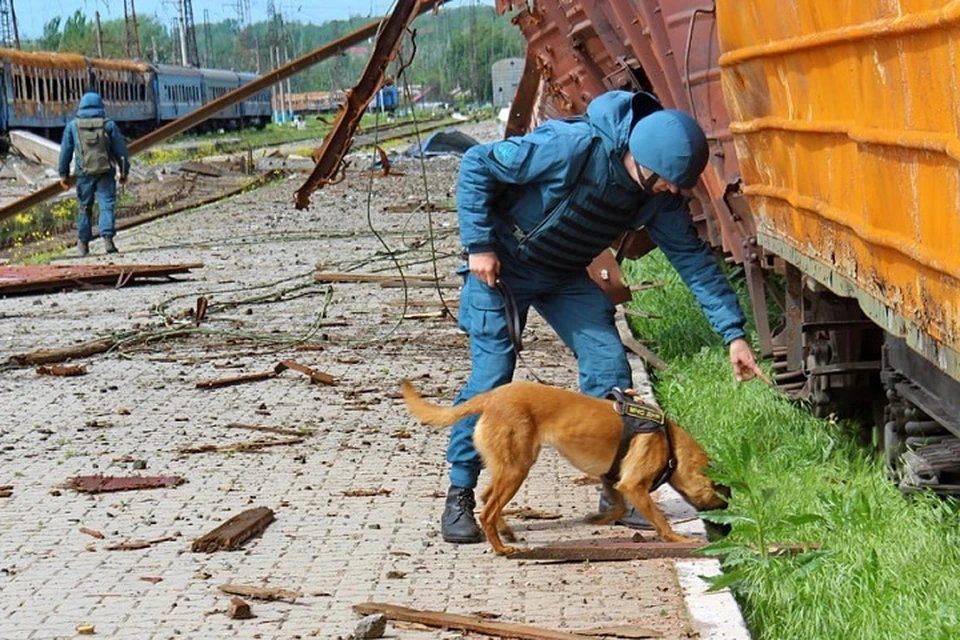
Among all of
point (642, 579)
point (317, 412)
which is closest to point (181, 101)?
point (317, 412)

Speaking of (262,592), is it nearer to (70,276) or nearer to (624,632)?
(624,632)

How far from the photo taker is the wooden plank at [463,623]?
5.10 metres

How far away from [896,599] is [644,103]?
214cm

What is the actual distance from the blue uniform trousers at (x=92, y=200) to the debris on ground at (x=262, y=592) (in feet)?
53.7

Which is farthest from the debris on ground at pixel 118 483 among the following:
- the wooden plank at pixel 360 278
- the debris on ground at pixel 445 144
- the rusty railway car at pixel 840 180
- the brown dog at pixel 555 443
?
the debris on ground at pixel 445 144

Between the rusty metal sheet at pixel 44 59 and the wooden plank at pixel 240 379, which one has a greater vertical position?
the rusty metal sheet at pixel 44 59

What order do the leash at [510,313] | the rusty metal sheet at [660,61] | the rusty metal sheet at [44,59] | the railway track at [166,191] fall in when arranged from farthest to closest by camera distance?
the rusty metal sheet at [44,59], the railway track at [166,191], the rusty metal sheet at [660,61], the leash at [510,313]

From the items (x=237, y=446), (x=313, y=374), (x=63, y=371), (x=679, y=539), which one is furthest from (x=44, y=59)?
(x=679, y=539)

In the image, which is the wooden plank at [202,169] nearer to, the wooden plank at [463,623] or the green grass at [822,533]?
the green grass at [822,533]

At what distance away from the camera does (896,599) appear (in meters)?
5.40

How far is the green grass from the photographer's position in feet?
17.5

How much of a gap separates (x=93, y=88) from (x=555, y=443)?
4891cm

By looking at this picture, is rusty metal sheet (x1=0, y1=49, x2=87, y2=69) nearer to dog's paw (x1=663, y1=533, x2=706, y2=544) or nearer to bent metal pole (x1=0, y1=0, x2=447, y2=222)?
bent metal pole (x1=0, y1=0, x2=447, y2=222)

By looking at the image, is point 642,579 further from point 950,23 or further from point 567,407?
point 950,23
